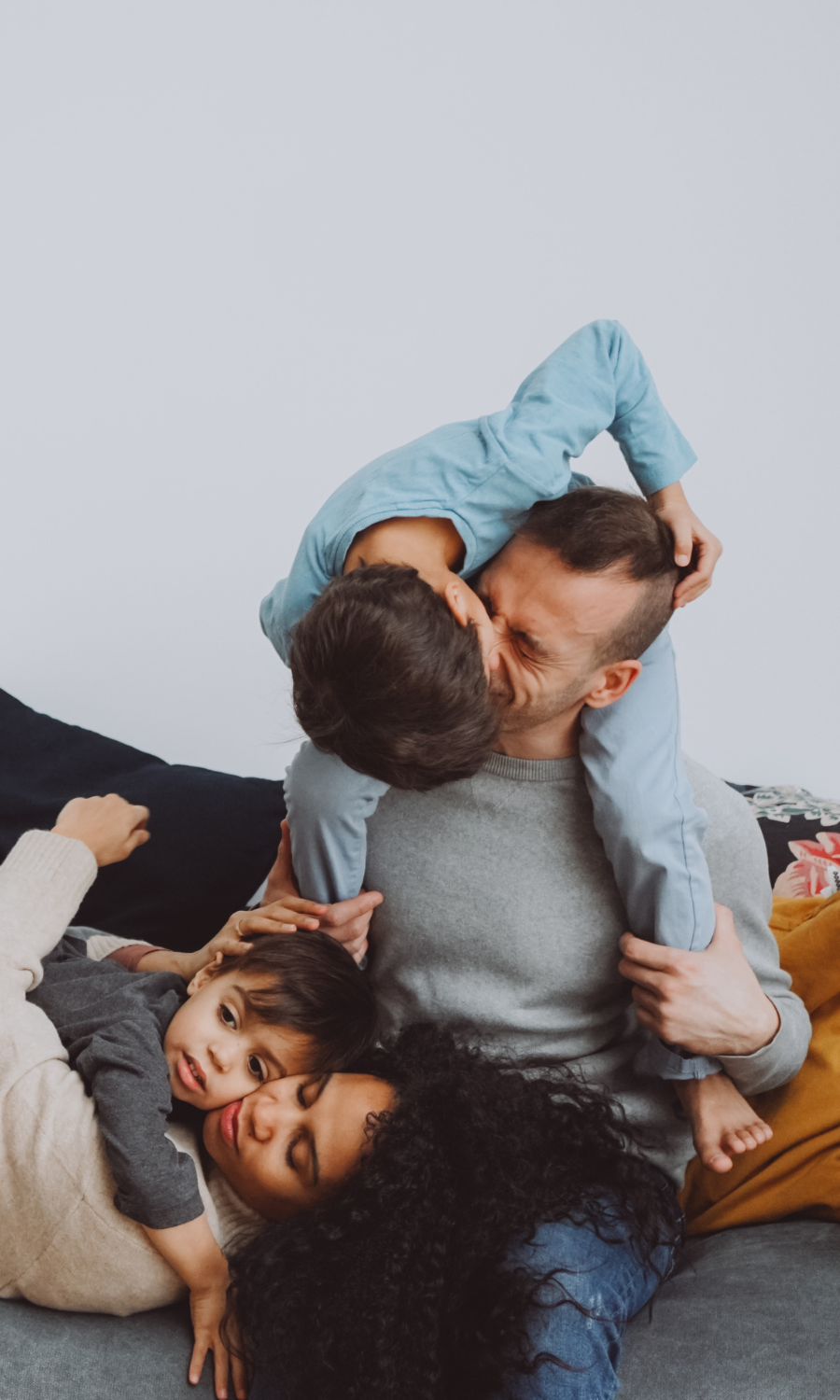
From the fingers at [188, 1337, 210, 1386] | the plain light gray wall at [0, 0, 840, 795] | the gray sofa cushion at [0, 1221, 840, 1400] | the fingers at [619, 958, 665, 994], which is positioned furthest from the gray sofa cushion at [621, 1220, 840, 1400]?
the plain light gray wall at [0, 0, 840, 795]

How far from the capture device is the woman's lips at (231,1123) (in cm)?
125

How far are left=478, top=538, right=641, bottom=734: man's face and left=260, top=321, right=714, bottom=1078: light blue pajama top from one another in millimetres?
81

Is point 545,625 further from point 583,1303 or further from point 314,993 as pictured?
point 583,1303

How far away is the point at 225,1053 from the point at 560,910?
49 centimetres

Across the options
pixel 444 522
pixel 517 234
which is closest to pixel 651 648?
pixel 444 522

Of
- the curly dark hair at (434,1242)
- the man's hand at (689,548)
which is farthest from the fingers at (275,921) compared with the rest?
the man's hand at (689,548)

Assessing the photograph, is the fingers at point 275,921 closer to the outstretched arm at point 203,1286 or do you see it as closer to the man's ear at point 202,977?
the man's ear at point 202,977

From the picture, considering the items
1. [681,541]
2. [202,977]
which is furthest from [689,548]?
[202,977]

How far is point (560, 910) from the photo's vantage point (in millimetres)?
1438

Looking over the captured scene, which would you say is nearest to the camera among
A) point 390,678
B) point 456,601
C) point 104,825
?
point 390,678

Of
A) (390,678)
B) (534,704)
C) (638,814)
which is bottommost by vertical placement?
(638,814)

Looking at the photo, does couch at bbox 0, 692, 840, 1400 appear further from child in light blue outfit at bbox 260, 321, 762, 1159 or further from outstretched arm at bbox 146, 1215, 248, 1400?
child in light blue outfit at bbox 260, 321, 762, 1159

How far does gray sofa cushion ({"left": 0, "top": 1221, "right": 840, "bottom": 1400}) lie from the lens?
41.4 inches

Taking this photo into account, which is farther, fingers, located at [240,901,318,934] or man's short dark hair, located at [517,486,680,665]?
fingers, located at [240,901,318,934]
